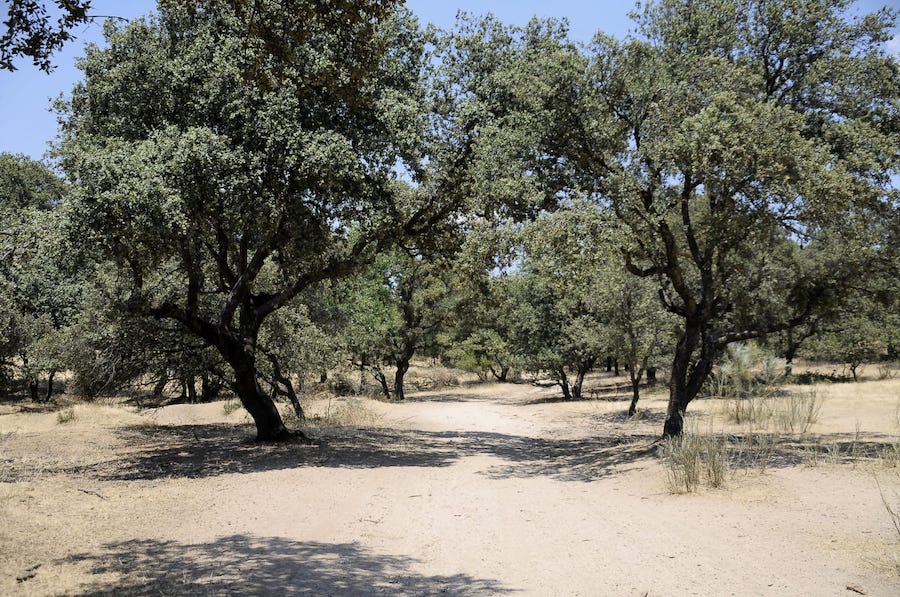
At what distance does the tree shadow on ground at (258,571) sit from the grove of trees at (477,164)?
5.24 metres

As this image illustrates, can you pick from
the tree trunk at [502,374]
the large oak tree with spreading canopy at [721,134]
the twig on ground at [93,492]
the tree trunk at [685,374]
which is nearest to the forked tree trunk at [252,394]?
the twig on ground at [93,492]

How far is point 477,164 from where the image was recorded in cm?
1197

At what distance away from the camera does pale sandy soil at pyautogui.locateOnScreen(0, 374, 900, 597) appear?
5.05 m

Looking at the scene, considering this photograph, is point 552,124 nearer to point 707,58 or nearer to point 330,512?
point 707,58

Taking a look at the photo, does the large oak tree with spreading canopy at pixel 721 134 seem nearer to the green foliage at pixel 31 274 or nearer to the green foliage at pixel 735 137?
the green foliage at pixel 735 137

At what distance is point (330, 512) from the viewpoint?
25.5 ft

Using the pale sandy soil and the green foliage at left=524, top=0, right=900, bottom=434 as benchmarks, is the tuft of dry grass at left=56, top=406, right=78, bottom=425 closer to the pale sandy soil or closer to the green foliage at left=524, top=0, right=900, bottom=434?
the pale sandy soil

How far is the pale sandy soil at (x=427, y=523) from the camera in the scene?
505 cm

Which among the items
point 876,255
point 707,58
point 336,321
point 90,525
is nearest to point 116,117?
point 90,525

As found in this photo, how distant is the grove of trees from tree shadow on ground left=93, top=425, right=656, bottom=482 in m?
1.50

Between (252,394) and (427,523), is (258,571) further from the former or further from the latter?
(252,394)

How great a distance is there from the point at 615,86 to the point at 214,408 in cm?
1990

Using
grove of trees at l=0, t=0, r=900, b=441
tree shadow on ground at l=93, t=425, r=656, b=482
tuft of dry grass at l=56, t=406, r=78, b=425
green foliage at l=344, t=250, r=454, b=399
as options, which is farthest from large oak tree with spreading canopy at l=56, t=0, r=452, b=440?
green foliage at l=344, t=250, r=454, b=399

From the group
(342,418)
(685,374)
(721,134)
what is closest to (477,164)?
(721,134)
